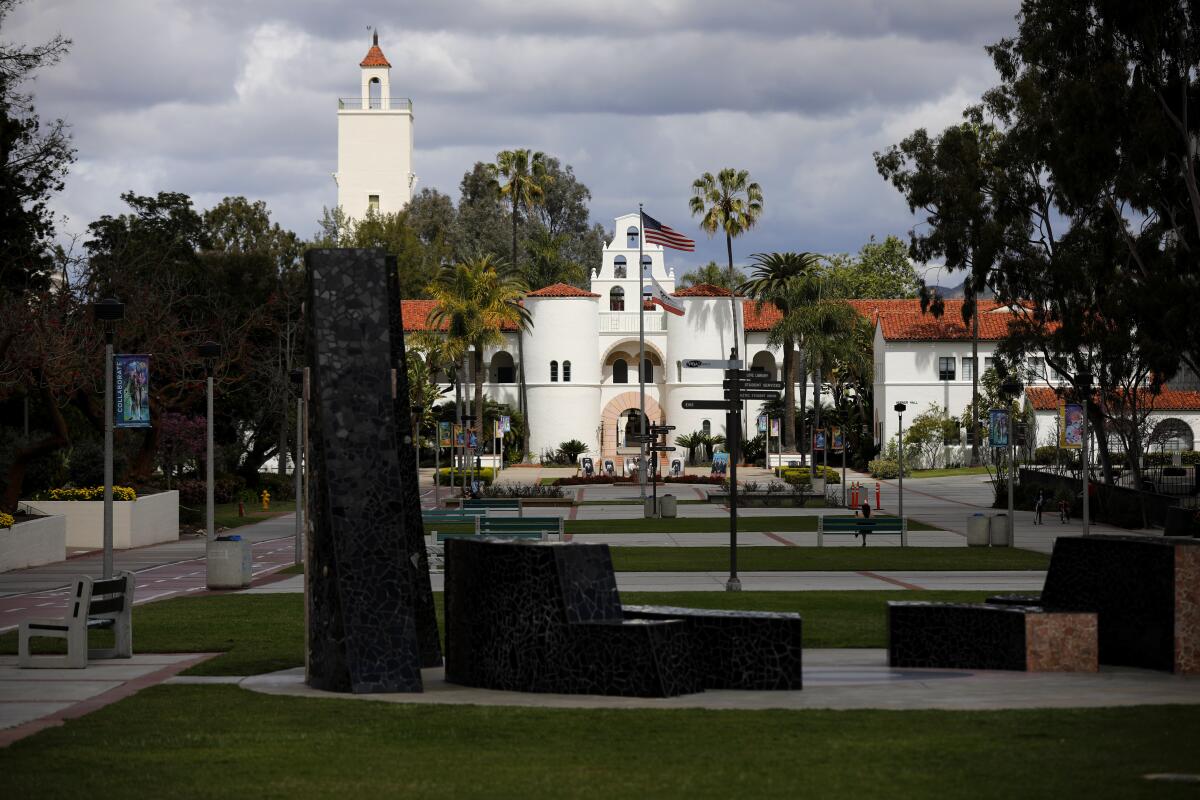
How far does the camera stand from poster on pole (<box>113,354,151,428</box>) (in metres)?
28.3

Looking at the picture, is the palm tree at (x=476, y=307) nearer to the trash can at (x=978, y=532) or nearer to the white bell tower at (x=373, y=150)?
the white bell tower at (x=373, y=150)

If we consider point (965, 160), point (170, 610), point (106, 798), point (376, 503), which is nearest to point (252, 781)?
point (106, 798)

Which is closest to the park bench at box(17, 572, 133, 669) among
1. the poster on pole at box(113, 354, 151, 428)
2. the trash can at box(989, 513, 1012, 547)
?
the poster on pole at box(113, 354, 151, 428)

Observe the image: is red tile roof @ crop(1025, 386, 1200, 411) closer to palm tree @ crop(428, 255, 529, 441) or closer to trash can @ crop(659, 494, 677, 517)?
palm tree @ crop(428, 255, 529, 441)

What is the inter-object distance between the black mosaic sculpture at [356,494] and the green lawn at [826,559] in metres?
15.2

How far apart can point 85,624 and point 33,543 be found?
19.5m

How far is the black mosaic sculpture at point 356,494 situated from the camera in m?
13.1

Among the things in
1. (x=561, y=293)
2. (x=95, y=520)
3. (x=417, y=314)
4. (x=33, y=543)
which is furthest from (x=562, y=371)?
(x=33, y=543)

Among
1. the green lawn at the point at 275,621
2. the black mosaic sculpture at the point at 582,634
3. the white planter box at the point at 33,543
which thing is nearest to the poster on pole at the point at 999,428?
the green lawn at the point at 275,621

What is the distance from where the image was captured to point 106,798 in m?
9.03

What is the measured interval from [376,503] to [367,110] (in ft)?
337

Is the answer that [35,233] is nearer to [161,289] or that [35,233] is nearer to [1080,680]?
[161,289]

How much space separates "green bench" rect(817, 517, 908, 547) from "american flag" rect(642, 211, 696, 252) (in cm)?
2867

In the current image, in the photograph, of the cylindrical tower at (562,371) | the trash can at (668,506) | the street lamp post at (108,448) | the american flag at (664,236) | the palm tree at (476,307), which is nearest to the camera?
the street lamp post at (108,448)
